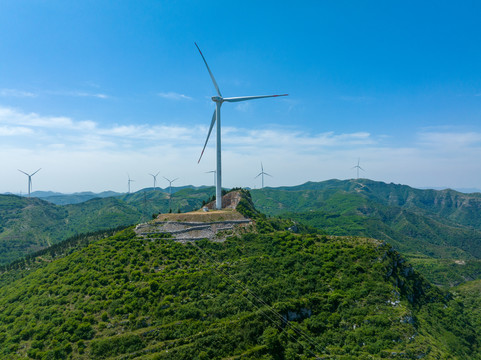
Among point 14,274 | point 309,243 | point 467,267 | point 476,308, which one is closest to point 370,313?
point 309,243

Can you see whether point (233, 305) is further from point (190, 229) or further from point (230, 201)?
point (230, 201)

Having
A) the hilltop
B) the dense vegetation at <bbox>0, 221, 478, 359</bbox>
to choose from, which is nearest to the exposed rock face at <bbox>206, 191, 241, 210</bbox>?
the hilltop

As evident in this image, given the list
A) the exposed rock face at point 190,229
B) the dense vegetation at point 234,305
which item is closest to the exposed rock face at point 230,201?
the exposed rock face at point 190,229

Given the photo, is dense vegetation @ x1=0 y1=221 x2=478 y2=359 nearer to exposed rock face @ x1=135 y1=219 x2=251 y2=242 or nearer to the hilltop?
the hilltop

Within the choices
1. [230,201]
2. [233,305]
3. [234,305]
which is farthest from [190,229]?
[234,305]

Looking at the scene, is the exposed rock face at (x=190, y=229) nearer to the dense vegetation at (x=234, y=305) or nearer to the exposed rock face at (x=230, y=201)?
the dense vegetation at (x=234, y=305)

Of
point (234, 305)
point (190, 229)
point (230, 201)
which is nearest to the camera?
point (234, 305)
